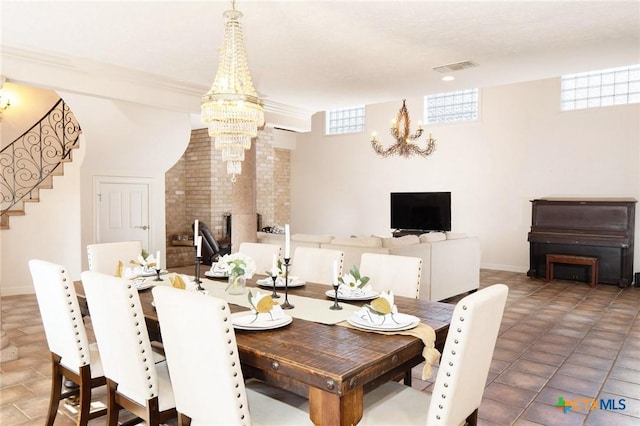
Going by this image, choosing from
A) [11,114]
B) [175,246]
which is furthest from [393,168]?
[11,114]

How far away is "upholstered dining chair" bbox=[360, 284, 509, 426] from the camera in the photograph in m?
1.69

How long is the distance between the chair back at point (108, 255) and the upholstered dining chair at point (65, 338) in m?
1.12

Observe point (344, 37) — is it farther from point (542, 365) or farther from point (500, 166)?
point (500, 166)

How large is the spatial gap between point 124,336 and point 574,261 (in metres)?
7.03

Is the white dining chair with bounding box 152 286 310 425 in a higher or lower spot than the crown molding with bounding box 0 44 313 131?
lower

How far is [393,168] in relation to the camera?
10.1 metres

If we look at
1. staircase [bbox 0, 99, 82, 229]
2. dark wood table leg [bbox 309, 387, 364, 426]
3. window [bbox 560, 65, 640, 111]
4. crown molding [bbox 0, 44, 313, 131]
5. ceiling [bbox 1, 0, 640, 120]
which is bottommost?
dark wood table leg [bbox 309, 387, 364, 426]

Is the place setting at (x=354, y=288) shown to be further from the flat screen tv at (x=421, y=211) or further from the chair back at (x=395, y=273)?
the flat screen tv at (x=421, y=211)

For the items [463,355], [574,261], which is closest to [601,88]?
[574,261]

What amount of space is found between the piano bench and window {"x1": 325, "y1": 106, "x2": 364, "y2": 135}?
493 cm

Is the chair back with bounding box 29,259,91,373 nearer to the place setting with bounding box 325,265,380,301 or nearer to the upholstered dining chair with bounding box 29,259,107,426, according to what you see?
the upholstered dining chair with bounding box 29,259,107,426

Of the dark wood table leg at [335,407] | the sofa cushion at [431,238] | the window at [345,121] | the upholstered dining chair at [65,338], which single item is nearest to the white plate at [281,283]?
the upholstered dining chair at [65,338]

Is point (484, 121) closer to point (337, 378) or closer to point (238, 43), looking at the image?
point (238, 43)

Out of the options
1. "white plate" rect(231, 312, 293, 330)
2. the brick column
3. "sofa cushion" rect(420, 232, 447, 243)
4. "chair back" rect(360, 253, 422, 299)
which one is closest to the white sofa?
"sofa cushion" rect(420, 232, 447, 243)
